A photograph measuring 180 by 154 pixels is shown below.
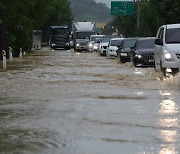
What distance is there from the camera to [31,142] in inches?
340

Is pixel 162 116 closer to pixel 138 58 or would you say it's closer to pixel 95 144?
pixel 95 144

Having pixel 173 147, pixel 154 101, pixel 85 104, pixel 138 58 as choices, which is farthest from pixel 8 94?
pixel 138 58

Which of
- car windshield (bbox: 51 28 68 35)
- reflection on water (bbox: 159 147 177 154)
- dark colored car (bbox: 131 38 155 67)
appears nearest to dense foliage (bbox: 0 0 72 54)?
dark colored car (bbox: 131 38 155 67)

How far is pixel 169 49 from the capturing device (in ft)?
63.8

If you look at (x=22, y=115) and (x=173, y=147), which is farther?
(x=22, y=115)

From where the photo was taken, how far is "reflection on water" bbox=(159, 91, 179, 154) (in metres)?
8.18

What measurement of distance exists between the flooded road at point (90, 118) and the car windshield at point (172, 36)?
236 centimetres

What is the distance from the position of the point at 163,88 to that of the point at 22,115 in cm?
666

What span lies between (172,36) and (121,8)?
62.7 metres

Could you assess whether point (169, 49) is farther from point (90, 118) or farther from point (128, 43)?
point (128, 43)

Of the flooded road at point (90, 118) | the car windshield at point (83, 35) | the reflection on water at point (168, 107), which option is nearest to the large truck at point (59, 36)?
the car windshield at point (83, 35)

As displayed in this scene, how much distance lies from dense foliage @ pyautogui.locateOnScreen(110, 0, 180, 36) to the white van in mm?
30876

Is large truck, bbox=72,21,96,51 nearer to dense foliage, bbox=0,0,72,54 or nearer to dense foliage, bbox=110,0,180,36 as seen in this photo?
dense foliage, bbox=110,0,180,36

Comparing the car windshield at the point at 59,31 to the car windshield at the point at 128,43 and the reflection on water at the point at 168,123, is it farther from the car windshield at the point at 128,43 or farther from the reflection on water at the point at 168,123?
the reflection on water at the point at 168,123
